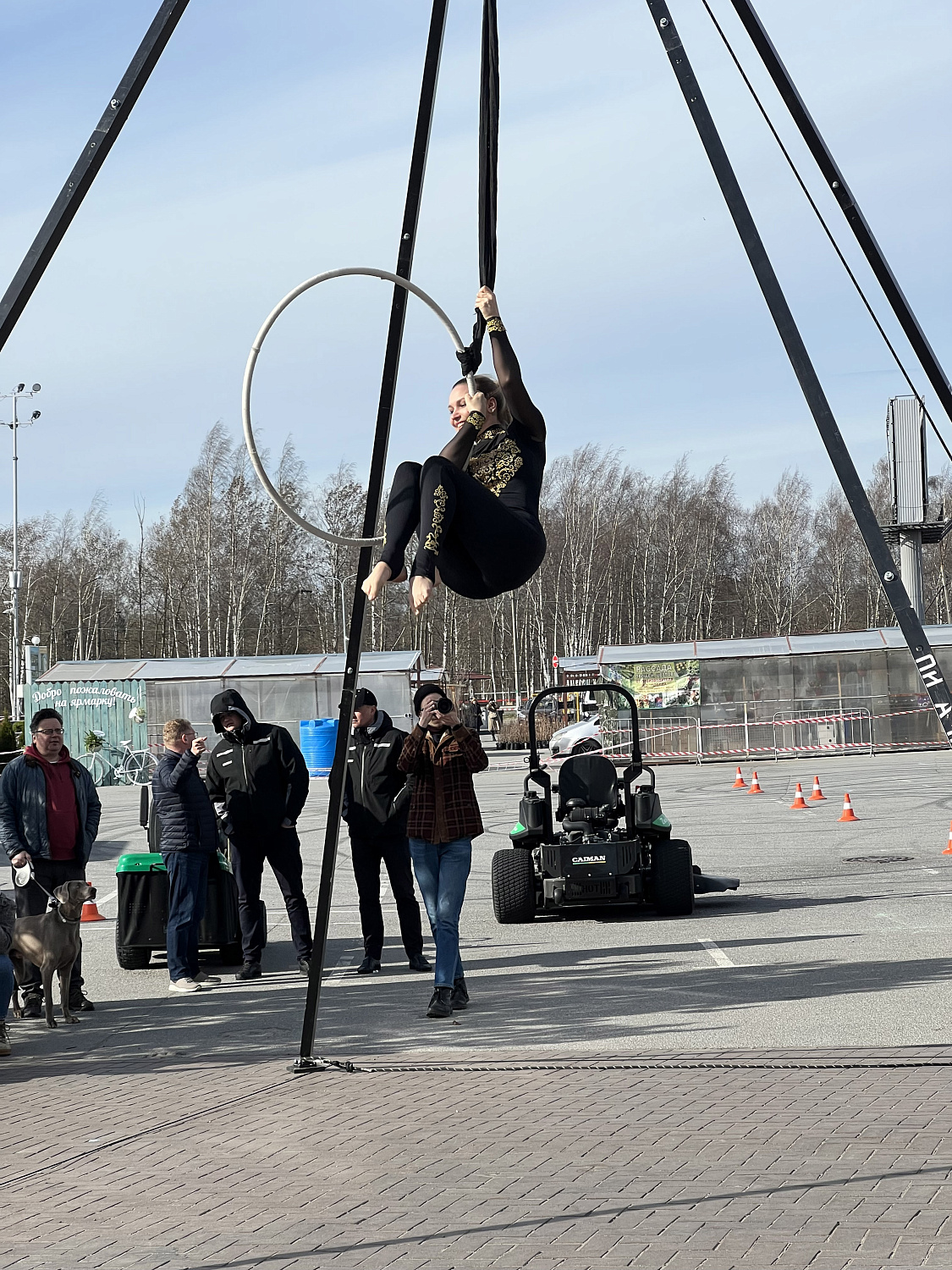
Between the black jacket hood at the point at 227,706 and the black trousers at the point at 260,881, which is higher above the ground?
the black jacket hood at the point at 227,706

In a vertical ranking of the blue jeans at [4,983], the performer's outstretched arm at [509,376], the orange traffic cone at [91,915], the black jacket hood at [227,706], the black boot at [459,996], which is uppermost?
the performer's outstretched arm at [509,376]

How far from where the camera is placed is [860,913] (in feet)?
39.0

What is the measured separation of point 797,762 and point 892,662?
3.75 metres

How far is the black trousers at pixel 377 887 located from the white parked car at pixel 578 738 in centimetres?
2431

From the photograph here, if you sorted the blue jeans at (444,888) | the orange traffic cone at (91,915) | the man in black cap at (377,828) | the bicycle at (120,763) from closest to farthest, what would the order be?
the blue jeans at (444,888) < the man in black cap at (377,828) < the orange traffic cone at (91,915) < the bicycle at (120,763)

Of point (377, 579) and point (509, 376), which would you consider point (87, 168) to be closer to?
point (509, 376)

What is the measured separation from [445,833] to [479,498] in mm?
3617

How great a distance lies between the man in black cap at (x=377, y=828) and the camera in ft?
32.8

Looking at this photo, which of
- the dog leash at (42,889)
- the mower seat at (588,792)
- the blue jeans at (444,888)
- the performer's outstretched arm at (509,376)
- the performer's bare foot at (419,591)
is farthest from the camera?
the mower seat at (588,792)

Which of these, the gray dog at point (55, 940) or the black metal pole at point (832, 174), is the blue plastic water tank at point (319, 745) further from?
the black metal pole at point (832, 174)

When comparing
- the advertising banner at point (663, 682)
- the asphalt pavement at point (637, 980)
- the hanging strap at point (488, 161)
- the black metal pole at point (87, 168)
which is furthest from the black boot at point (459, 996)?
the advertising banner at point (663, 682)

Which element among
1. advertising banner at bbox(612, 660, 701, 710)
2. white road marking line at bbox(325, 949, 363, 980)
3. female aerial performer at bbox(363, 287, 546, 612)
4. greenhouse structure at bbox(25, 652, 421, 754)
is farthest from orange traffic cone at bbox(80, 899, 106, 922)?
advertising banner at bbox(612, 660, 701, 710)

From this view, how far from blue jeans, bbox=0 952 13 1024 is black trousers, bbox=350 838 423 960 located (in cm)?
262

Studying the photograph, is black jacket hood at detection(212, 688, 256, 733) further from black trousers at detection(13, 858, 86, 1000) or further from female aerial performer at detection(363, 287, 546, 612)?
female aerial performer at detection(363, 287, 546, 612)
